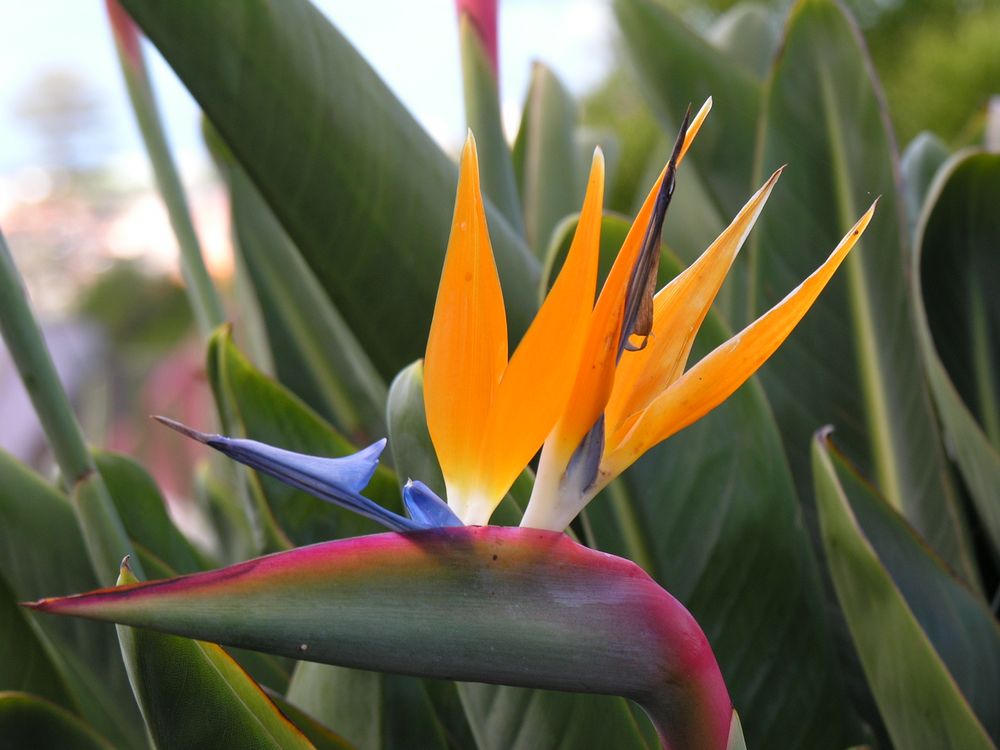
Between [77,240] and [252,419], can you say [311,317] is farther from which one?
[77,240]

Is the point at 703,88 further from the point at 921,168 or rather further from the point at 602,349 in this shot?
the point at 602,349

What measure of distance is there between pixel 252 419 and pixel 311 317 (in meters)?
0.30

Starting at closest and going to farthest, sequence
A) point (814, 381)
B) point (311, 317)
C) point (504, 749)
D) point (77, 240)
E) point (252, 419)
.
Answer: point (504, 749)
point (252, 419)
point (814, 381)
point (311, 317)
point (77, 240)

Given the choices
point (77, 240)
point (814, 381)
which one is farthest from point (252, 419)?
point (77, 240)

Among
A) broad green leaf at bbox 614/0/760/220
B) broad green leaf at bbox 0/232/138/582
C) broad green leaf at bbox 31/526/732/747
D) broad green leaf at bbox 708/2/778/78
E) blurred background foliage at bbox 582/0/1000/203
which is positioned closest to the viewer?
broad green leaf at bbox 31/526/732/747

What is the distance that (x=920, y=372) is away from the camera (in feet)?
A: 1.94

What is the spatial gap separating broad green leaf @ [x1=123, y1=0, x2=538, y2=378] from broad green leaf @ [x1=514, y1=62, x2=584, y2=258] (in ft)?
0.91

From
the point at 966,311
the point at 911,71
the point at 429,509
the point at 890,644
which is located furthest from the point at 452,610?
the point at 911,71

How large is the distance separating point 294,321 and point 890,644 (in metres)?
0.53

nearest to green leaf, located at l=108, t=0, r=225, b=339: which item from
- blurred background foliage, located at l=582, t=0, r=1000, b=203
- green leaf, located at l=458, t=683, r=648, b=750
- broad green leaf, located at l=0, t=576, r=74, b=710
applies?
broad green leaf, located at l=0, t=576, r=74, b=710

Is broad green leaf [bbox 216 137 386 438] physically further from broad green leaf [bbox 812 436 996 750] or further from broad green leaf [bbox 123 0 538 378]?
broad green leaf [bbox 812 436 996 750]

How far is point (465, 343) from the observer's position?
29 cm

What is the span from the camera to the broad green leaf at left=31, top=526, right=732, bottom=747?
0.23 metres

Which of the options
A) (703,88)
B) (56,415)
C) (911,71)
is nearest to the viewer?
(56,415)
